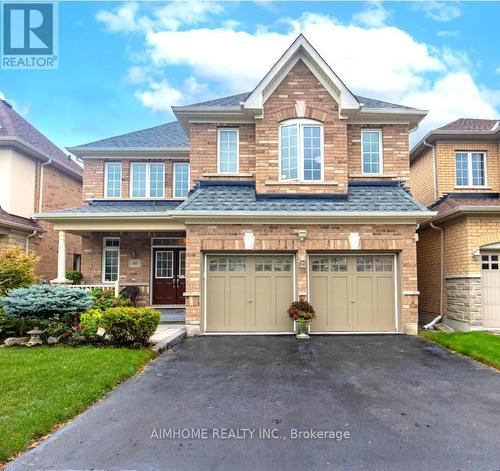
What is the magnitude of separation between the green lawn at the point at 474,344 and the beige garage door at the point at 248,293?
406 centimetres

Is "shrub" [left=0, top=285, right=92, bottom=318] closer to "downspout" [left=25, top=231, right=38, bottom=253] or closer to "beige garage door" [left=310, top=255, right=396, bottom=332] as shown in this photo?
"beige garage door" [left=310, top=255, right=396, bottom=332]

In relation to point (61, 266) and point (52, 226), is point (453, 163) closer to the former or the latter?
point (61, 266)

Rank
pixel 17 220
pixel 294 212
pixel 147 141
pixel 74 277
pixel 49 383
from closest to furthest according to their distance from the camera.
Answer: pixel 49 383 → pixel 294 212 → pixel 74 277 → pixel 17 220 → pixel 147 141

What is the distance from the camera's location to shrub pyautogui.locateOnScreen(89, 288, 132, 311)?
414 inches

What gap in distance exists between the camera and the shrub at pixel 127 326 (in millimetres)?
7988

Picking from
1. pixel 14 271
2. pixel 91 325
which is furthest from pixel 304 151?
pixel 14 271

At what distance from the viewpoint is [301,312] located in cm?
982

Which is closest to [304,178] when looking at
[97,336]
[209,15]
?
[97,336]

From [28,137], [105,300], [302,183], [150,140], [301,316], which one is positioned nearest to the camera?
[301,316]

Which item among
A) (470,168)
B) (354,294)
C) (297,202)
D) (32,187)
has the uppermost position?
(470,168)

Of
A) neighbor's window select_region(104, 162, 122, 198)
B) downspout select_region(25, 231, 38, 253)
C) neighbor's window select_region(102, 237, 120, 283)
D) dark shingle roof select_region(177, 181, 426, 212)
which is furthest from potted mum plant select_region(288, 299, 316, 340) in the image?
downspout select_region(25, 231, 38, 253)

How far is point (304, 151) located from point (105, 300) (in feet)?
25.3

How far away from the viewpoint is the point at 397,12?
13195mm

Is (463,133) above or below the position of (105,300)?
above
